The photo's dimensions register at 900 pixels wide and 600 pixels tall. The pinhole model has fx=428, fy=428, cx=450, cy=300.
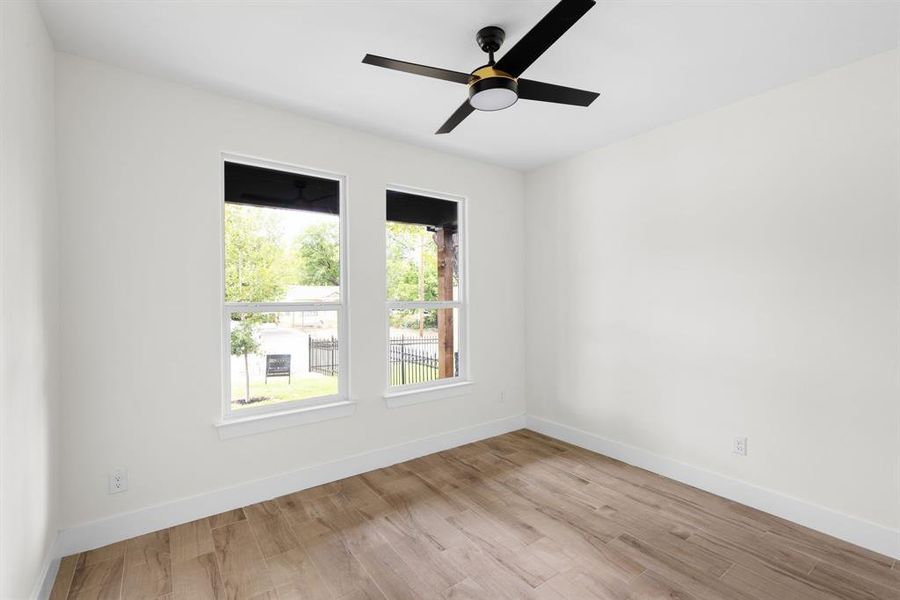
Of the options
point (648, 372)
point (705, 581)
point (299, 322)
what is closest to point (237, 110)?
point (299, 322)

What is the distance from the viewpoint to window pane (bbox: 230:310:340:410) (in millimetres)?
2945

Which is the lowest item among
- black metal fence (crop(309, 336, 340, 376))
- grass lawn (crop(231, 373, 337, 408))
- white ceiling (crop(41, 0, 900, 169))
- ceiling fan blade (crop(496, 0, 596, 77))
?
grass lawn (crop(231, 373, 337, 408))

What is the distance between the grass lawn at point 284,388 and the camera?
294 cm

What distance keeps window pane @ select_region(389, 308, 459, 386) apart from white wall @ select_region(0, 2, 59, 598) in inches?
86.3

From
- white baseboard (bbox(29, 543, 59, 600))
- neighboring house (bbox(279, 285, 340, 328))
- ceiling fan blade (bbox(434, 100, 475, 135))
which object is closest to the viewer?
white baseboard (bbox(29, 543, 59, 600))

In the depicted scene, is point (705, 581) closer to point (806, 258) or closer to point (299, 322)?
point (806, 258)

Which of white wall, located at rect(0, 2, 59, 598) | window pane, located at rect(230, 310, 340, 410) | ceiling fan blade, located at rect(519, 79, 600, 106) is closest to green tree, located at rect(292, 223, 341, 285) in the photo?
window pane, located at rect(230, 310, 340, 410)

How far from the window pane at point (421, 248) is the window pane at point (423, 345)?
17 centimetres

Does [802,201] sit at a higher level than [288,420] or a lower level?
higher

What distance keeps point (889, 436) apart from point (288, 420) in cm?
361

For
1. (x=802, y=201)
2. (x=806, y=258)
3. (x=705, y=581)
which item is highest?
(x=802, y=201)

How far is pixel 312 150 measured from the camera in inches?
125

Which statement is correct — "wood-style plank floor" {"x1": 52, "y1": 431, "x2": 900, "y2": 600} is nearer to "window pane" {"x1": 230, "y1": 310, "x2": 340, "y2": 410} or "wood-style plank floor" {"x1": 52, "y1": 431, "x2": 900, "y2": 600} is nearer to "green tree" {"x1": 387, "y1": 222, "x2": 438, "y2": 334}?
"window pane" {"x1": 230, "y1": 310, "x2": 340, "y2": 410}

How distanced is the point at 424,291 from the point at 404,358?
639 mm
